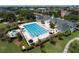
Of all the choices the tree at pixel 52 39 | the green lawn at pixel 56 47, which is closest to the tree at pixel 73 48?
the green lawn at pixel 56 47

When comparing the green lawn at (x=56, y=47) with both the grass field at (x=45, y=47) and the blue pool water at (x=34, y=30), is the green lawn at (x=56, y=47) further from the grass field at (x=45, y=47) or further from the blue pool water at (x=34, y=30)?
the blue pool water at (x=34, y=30)

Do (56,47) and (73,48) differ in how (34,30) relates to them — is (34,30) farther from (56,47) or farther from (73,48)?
(73,48)

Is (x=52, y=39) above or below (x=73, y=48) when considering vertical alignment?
above

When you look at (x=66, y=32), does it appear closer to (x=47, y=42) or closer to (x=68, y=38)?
(x=68, y=38)

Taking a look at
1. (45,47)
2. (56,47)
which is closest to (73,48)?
(56,47)

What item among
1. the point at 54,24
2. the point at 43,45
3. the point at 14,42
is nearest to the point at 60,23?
the point at 54,24

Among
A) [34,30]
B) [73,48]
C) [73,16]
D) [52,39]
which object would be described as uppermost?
[73,16]

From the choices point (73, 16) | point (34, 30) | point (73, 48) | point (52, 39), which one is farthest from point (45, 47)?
point (73, 16)

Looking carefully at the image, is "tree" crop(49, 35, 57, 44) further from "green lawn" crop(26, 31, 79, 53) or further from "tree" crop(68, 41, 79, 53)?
"tree" crop(68, 41, 79, 53)

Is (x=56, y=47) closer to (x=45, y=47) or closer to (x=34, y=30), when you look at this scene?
(x=45, y=47)
